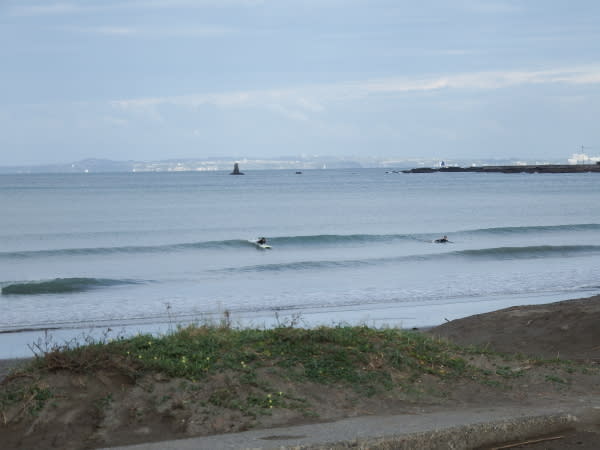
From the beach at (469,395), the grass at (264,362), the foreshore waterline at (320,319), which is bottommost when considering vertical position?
the foreshore waterline at (320,319)

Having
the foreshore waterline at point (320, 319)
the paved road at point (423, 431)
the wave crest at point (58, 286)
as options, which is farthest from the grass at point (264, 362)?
the wave crest at point (58, 286)

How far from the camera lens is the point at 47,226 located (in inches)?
1757

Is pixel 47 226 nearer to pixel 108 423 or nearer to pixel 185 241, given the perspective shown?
pixel 185 241

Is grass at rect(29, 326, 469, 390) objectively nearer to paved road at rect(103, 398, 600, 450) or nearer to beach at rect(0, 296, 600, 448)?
beach at rect(0, 296, 600, 448)

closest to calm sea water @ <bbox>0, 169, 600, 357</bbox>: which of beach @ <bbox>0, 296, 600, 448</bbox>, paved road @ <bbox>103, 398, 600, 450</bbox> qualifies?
beach @ <bbox>0, 296, 600, 448</bbox>

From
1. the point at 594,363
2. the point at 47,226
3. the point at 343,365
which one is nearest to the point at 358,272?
the point at 594,363

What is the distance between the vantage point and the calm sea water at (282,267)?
1628 cm

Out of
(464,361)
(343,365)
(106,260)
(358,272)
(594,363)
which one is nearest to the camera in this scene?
(343,365)

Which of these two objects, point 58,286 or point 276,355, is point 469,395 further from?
point 58,286

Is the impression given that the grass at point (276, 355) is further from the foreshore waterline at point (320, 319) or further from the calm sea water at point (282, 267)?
the foreshore waterline at point (320, 319)

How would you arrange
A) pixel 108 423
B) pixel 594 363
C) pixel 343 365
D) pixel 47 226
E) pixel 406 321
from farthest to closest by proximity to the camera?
pixel 47 226
pixel 406 321
pixel 594 363
pixel 343 365
pixel 108 423

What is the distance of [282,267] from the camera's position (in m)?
25.5

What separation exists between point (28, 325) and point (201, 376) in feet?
32.4

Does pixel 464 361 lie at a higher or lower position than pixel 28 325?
higher
